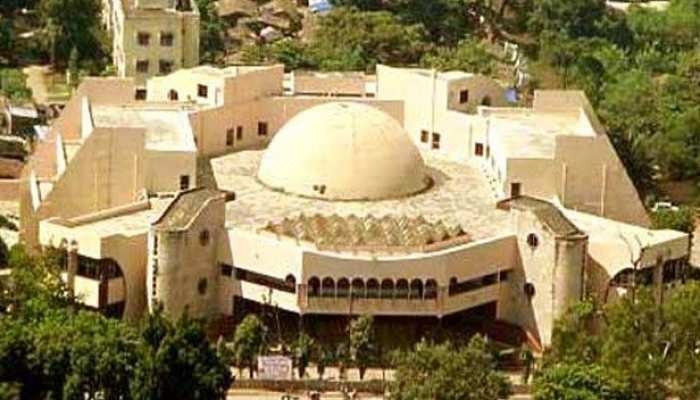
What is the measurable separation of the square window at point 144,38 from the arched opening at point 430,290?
25.5 meters

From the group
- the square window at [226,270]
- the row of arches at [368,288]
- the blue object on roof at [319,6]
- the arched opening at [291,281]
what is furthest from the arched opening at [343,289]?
the blue object on roof at [319,6]

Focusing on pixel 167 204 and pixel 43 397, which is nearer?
pixel 43 397

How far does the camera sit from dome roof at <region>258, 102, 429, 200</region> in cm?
5347

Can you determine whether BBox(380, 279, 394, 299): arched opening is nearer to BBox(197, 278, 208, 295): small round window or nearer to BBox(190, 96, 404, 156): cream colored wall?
BBox(197, 278, 208, 295): small round window

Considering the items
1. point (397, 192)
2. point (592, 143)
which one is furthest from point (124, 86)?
point (592, 143)

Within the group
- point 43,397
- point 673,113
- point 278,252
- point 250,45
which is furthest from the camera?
point 250,45

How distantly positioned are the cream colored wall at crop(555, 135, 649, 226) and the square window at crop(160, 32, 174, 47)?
2111 centimetres

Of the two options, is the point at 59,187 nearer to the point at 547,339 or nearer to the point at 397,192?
the point at 397,192

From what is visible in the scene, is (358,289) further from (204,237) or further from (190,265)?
(190,265)

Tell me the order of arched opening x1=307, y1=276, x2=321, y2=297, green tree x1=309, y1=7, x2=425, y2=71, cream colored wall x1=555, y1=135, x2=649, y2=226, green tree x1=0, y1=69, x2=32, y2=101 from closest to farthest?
arched opening x1=307, y1=276, x2=321, y2=297 < cream colored wall x1=555, y1=135, x2=649, y2=226 < green tree x1=0, y1=69, x2=32, y2=101 < green tree x1=309, y1=7, x2=425, y2=71

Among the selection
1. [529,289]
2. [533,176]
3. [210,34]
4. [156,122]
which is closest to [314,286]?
[529,289]

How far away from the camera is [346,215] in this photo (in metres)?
51.8

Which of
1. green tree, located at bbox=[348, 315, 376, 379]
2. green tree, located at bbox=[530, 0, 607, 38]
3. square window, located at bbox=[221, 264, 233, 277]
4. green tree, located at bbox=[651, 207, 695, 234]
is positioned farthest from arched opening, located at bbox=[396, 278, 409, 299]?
green tree, located at bbox=[530, 0, 607, 38]

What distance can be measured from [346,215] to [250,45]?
111 ft
